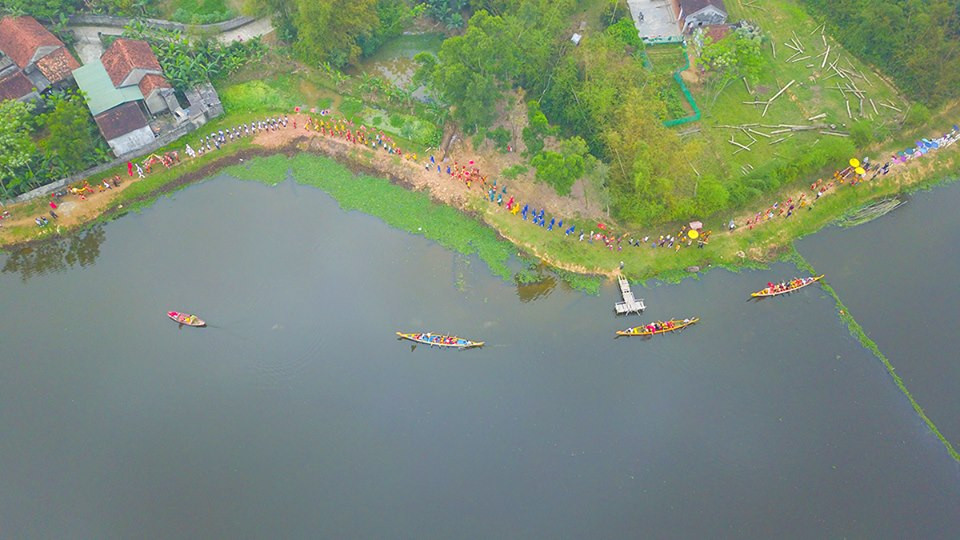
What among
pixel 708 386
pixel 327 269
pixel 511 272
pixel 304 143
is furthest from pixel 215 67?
pixel 708 386

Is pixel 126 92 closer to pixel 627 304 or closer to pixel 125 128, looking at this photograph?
pixel 125 128

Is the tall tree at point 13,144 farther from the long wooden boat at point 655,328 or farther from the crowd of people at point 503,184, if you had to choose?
the long wooden boat at point 655,328

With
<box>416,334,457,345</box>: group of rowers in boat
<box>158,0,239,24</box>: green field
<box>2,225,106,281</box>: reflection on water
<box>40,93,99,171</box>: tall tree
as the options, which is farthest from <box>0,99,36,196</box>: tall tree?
<box>416,334,457,345</box>: group of rowers in boat

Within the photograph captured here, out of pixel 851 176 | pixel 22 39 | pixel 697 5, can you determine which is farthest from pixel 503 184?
pixel 22 39

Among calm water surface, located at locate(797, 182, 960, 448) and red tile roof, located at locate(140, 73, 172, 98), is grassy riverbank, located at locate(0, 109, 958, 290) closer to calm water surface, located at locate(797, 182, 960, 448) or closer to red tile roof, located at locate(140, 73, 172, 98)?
calm water surface, located at locate(797, 182, 960, 448)

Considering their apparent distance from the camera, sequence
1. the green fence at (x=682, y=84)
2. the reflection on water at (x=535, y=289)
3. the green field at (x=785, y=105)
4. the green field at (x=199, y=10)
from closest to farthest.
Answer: the reflection on water at (x=535, y=289) → the green field at (x=785, y=105) → the green fence at (x=682, y=84) → the green field at (x=199, y=10)

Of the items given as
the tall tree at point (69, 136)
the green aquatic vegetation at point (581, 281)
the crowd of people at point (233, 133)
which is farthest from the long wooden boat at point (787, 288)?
the tall tree at point (69, 136)

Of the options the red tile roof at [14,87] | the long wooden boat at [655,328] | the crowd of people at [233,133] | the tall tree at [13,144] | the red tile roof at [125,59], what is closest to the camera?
the long wooden boat at [655,328]
